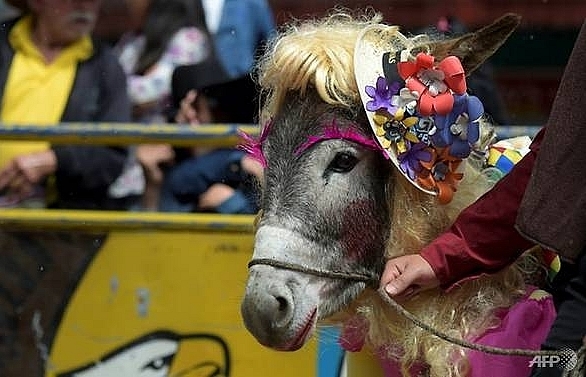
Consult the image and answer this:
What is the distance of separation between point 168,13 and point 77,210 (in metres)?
1.04

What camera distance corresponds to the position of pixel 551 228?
2.83m

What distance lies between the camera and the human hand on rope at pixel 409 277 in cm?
310

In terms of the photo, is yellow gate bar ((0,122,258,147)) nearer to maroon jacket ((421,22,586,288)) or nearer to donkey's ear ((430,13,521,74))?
donkey's ear ((430,13,521,74))

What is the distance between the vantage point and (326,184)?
3.18 meters

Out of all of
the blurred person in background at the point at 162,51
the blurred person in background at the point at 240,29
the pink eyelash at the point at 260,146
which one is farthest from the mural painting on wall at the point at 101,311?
the pink eyelash at the point at 260,146

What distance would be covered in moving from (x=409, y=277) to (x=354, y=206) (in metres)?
0.22

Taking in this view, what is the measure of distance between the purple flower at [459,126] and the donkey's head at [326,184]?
10cm

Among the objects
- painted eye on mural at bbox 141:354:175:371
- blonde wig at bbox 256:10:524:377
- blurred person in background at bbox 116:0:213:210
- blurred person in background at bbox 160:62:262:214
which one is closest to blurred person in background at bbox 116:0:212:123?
blurred person in background at bbox 116:0:213:210

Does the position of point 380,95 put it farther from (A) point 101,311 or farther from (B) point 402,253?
(A) point 101,311

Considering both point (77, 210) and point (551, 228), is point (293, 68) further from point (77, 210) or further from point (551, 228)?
point (77, 210)

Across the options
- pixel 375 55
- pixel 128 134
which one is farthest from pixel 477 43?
pixel 128 134

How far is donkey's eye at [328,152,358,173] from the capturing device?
3.20 meters

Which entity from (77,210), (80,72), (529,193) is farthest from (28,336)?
(529,193)

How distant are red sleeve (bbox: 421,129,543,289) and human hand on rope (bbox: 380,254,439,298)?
18 millimetres
